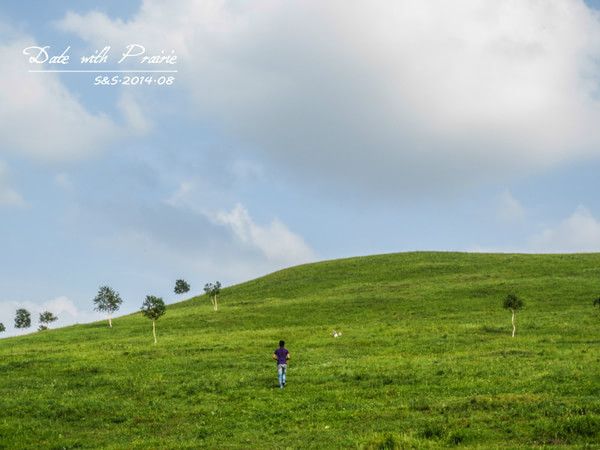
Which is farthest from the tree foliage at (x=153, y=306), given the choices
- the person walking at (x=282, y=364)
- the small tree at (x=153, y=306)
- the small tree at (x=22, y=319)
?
the small tree at (x=22, y=319)

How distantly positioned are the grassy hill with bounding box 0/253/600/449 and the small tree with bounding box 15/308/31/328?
3575 centimetres

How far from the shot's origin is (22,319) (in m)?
125

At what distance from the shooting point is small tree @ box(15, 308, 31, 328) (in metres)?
124

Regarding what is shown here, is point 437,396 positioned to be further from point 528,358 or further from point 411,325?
point 411,325

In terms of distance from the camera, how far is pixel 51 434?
31.2m

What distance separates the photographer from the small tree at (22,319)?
124 meters

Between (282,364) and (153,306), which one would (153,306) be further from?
(282,364)

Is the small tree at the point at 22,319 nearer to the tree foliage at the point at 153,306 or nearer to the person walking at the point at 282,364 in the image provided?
the tree foliage at the point at 153,306

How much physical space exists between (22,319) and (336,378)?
325ft

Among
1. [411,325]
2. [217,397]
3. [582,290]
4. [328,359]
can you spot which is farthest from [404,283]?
[217,397]

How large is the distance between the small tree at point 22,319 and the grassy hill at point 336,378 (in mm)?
35746

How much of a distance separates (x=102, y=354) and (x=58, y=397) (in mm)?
19153

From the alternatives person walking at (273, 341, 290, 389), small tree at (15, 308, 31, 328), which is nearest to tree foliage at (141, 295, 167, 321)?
person walking at (273, 341, 290, 389)

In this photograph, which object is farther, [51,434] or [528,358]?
[528,358]
